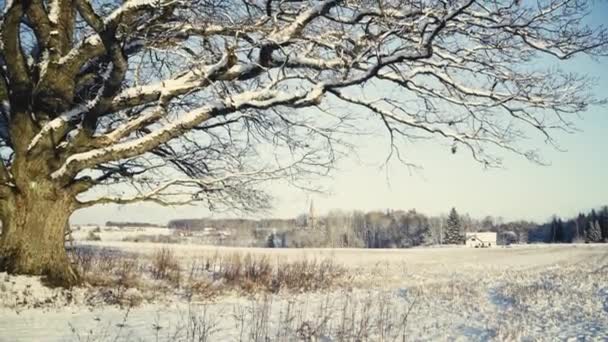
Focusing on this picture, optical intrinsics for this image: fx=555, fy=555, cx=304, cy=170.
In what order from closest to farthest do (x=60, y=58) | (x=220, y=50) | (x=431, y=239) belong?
(x=60, y=58) < (x=220, y=50) < (x=431, y=239)

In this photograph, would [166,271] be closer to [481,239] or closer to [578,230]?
[481,239]

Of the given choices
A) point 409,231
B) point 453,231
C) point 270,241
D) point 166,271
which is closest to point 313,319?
point 166,271

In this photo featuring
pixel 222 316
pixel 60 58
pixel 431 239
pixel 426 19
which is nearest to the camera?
pixel 222 316

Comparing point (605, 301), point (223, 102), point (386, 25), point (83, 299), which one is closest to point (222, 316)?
point (83, 299)

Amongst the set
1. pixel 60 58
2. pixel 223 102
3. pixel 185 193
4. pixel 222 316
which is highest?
pixel 60 58

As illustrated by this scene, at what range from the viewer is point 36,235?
845 centimetres

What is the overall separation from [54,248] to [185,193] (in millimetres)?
2494

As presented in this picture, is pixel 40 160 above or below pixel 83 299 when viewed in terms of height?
above

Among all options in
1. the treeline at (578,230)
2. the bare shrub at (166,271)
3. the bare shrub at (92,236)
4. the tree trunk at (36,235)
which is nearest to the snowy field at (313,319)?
the tree trunk at (36,235)

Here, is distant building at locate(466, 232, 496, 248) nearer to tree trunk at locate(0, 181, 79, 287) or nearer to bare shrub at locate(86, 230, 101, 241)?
bare shrub at locate(86, 230, 101, 241)

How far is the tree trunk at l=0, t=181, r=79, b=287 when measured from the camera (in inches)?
327

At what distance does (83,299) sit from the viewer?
795 centimetres

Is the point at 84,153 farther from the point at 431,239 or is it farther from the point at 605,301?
the point at 431,239

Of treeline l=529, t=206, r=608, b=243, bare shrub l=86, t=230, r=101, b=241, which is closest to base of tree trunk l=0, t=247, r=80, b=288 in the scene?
bare shrub l=86, t=230, r=101, b=241
